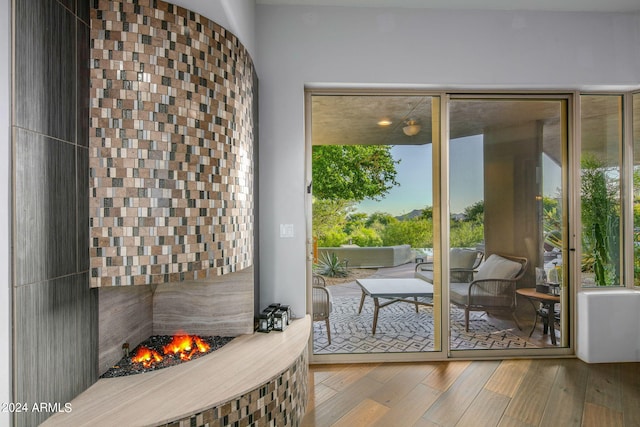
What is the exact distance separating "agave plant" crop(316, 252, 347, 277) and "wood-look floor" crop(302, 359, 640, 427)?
2.53 ft

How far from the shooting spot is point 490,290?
2.86 m

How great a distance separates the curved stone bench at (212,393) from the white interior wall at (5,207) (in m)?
0.33

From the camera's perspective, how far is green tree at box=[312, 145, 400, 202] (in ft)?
9.10

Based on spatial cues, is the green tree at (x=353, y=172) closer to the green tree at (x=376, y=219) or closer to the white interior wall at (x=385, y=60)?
the green tree at (x=376, y=219)

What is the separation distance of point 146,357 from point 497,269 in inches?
109

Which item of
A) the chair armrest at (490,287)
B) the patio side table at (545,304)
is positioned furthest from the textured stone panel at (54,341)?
the patio side table at (545,304)

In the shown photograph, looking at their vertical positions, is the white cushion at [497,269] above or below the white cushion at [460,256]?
below

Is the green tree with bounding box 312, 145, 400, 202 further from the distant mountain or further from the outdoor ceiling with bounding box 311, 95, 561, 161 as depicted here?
the distant mountain

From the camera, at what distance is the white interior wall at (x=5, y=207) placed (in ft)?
3.60

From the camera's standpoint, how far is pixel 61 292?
134 centimetres

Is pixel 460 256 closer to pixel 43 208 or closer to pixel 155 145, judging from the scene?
pixel 155 145

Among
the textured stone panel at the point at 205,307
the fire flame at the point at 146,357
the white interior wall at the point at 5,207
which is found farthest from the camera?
the textured stone panel at the point at 205,307

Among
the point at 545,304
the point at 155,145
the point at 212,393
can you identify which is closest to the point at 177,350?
the point at 212,393

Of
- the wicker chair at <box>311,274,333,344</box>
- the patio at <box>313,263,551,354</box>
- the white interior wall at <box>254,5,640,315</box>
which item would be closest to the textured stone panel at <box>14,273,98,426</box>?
the white interior wall at <box>254,5,640,315</box>
